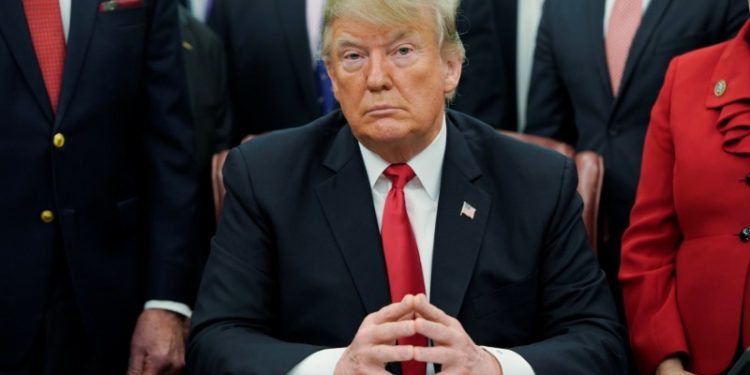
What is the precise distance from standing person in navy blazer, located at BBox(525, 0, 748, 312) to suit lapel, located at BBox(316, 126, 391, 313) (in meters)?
1.11

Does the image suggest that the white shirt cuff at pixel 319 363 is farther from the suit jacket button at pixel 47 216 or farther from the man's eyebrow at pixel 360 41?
the suit jacket button at pixel 47 216

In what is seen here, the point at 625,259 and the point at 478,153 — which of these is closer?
the point at 478,153

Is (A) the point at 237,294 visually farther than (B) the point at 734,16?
No

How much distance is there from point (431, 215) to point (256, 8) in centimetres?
183

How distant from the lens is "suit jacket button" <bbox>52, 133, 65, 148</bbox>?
3156mm

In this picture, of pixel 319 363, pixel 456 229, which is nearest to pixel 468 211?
pixel 456 229

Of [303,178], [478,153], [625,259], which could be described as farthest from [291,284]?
[625,259]

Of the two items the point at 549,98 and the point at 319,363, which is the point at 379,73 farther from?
the point at 549,98

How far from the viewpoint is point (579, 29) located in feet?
13.8

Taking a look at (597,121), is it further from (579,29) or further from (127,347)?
(127,347)

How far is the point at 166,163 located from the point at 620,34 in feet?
5.39

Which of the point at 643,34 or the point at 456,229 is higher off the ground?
the point at 643,34

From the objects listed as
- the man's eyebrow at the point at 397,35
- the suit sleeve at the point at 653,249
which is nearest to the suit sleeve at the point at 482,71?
the suit sleeve at the point at 653,249

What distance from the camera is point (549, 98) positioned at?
14.2ft
